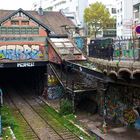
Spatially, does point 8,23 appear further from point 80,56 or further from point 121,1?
point 121,1

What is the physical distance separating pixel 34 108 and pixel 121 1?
34601mm

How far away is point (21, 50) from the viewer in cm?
3712

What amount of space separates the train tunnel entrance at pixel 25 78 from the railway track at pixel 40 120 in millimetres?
2217

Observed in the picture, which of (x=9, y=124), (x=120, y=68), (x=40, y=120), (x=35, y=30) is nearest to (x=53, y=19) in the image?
(x=35, y=30)

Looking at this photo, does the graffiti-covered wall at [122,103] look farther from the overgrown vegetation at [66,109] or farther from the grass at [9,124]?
the grass at [9,124]

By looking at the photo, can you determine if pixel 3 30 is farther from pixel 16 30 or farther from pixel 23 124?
pixel 23 124

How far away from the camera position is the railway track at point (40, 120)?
24750mm

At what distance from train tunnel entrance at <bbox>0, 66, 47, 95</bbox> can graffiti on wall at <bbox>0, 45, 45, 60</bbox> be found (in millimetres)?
2362

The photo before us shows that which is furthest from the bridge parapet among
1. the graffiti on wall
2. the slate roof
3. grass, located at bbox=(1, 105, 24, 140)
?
the slate roof

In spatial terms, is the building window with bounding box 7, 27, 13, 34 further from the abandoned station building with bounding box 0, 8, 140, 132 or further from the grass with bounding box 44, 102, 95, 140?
the grass with bounding box 44, 102, 95, 140

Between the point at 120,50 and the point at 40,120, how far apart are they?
9.83 m

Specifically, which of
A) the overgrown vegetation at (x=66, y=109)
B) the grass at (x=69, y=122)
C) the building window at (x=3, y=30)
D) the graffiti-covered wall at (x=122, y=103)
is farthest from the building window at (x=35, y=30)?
the graffiti-covered wall at (x=122, y=103)

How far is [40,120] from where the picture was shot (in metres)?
29.2

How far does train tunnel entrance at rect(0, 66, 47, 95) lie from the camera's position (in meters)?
40.2
